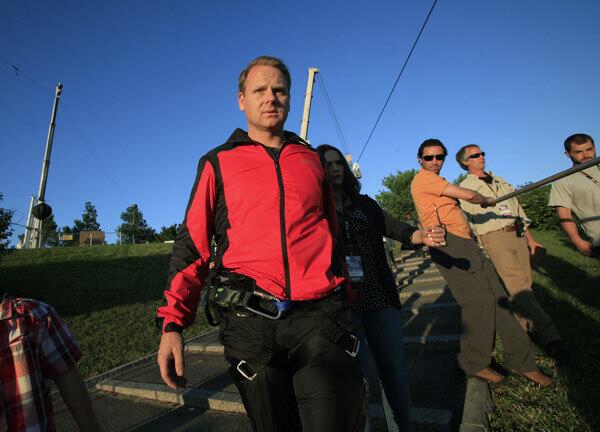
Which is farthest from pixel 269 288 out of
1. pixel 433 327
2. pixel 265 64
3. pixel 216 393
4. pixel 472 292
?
pixel 433 327

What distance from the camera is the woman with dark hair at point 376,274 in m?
2.68

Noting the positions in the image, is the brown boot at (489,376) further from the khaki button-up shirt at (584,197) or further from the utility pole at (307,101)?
the utility pole at (307,101)

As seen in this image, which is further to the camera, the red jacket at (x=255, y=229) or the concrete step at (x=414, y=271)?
the concrete step at (x=414, y=271)

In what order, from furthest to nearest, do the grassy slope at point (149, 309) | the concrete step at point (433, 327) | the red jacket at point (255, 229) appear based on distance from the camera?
the concrete step at point (433, 327), the grassy slope at point (149, 309), the red jacket at point (255, 229)

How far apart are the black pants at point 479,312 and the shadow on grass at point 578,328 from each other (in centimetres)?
41

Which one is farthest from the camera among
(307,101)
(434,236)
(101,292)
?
(307,101)

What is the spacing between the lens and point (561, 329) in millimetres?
4605

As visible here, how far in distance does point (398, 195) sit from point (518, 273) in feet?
167

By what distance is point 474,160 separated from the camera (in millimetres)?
5004

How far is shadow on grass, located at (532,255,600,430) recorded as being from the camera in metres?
2.99

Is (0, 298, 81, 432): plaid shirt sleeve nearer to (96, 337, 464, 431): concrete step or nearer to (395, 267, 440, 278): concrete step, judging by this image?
(96, 337, 464, 431): concrete step

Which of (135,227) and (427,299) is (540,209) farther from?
(135,227)

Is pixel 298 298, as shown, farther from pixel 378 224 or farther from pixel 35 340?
pixel 378 224

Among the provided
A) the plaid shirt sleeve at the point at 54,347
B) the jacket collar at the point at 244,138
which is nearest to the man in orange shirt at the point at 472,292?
the jacket collar at the point at 244,138
